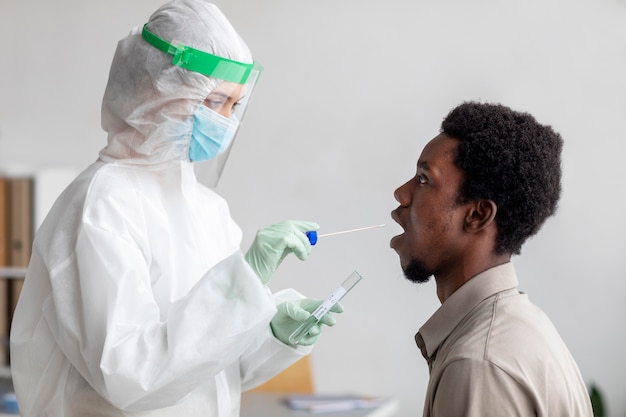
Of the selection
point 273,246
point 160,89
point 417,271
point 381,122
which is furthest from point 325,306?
point 381,122

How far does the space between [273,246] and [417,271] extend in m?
0.36

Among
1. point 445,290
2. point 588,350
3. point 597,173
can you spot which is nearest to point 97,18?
point 597,173

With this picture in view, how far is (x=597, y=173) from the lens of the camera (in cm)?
311

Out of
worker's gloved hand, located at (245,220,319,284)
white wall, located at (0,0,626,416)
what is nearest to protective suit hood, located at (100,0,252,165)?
worker's gloved hand, located at (245,220,319,284)

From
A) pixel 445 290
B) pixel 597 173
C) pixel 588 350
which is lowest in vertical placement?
pixel 588 350

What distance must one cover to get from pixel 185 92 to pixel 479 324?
0.79m

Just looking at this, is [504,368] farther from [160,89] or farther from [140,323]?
[160,89]

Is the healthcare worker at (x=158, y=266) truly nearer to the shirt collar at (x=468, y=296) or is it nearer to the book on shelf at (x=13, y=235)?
the shirt collar at (x=468, y=296)

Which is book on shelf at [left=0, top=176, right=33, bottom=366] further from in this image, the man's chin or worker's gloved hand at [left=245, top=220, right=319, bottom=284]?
the man's chin

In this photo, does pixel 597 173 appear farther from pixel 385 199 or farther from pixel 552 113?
pixel 385 199

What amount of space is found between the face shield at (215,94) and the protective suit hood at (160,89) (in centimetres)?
1

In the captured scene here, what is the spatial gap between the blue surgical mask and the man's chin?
54cm

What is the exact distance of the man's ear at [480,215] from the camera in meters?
1.31

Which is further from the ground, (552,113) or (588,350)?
(552,113)
